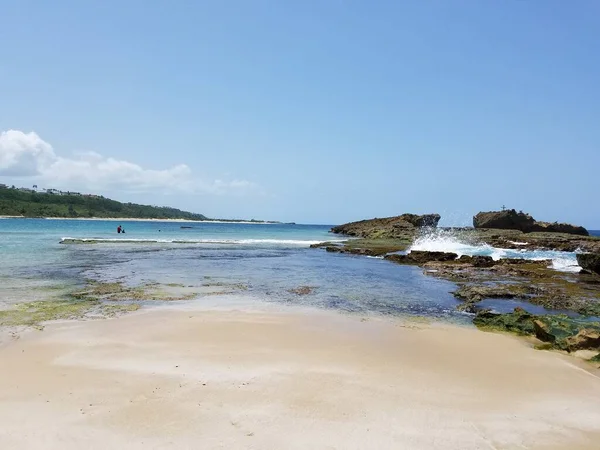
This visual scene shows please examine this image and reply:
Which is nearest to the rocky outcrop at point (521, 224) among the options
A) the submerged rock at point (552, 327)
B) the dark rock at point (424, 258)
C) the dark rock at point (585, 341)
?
the dark rock at point (424, 258)

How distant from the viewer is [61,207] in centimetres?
12788

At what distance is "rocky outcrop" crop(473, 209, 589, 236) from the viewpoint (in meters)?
59.5

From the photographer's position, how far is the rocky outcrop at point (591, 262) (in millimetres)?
21636

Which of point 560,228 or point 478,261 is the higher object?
point 560,228

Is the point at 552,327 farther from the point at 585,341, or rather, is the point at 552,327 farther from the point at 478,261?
the point at 478,261

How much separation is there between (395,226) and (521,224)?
1863 centimetres

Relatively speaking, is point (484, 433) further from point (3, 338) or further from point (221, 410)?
point (3, 338)

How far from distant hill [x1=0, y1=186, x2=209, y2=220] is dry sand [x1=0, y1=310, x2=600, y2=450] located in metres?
128

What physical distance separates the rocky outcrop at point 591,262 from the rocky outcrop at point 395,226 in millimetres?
32725

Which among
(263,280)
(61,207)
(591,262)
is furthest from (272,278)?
(61,207)

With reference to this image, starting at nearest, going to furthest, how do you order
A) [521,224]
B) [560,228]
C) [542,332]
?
[542,332]
[560,228]
[521,224]

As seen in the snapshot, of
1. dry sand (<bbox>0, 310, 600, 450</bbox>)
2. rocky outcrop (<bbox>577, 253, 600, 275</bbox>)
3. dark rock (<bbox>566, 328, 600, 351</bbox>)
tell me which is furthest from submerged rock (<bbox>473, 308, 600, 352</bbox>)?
rocky outcrop (<bbox>577, 253, 600, 275</bbox>)

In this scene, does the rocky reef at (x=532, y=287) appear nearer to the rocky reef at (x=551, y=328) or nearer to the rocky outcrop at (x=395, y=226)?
the rocky reef at (x=551, y=328)

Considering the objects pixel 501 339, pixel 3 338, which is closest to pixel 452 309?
pixel 501 339
